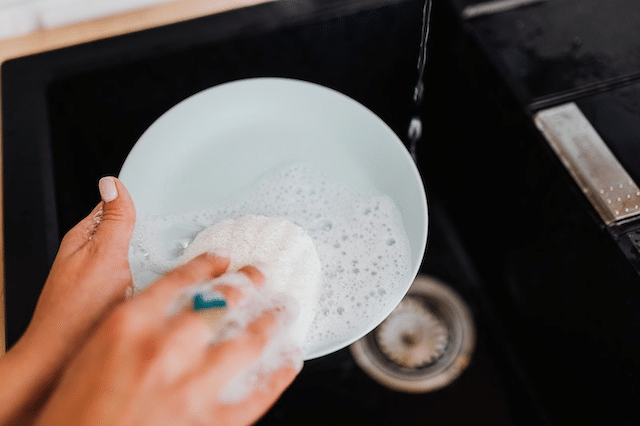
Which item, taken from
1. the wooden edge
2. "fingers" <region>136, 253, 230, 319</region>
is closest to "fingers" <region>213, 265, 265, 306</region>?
"fingers" <region>136, 253, 230, 319</region>

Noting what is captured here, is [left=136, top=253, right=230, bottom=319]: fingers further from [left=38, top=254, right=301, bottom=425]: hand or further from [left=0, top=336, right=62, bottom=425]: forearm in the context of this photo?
[left=0, top=336, right=62, bottom=425]: forearm

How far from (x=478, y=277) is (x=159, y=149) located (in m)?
0.65

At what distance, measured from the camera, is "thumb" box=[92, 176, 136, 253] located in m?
0.47

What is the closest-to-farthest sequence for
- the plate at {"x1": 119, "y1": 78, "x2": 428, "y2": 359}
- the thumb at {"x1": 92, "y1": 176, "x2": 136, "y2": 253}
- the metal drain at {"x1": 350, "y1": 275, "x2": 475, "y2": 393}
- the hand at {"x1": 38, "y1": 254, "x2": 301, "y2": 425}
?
the hand at {"x1": 38, "y1": 254, "x2": 301, "y2": 425}
the thumb at {"x1": 92, "y1": 176, "x2": 136, "y2": 253}
the plate at {"x1": 119, "y1": 78, "x2": 428, "y2": 359}
the metal drain at {"x1": 350, "y1": 275, "x2": 475, "y2": 393}

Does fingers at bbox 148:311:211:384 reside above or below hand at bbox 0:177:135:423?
below

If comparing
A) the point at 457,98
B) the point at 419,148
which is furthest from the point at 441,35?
the point at 419,148

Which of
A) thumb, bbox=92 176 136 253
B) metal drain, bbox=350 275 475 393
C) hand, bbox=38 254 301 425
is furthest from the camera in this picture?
metal drain, bbox=350 275 475 393

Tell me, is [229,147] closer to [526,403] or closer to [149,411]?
[149,411]

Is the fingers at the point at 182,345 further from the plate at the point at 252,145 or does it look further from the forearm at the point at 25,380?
the plate at the point at 252,145

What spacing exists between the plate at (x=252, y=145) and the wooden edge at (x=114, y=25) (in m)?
0.16

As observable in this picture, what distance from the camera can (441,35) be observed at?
0.80 meters

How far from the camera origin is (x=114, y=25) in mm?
761

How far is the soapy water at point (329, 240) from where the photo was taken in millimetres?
552

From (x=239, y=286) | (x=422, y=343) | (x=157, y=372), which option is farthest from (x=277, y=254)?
(x=422, y=343)
